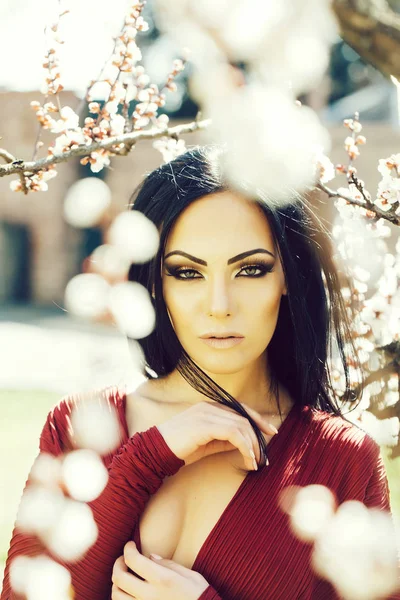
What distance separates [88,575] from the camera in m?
1.58

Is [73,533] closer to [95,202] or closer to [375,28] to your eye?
[375,28]

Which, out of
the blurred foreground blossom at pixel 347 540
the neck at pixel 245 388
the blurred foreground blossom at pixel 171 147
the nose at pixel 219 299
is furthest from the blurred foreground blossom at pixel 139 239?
the blurred foreground blossom at pixel 171 147

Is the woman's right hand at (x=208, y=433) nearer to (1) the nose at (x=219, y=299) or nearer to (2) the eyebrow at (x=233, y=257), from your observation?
(1) the nose at (x=219, y=299)

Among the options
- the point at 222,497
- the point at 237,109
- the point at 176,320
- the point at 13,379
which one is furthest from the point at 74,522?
the point at 13,379

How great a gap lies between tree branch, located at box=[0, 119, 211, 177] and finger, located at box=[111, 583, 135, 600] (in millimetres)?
1026

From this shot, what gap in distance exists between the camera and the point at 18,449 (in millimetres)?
6129

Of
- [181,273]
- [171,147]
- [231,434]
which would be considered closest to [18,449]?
[171,147]

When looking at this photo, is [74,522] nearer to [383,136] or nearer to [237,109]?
[237,109]

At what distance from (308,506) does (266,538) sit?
130mm

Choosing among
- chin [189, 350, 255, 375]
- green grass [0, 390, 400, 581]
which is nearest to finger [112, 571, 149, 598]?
chin [189, 350, 255, 375]

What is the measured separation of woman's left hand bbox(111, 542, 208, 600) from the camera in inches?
57.9

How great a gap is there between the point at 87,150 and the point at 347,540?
1267 millimetres

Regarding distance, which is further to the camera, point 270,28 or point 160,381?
point 270,28

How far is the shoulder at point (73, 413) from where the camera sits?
1.82 metres
